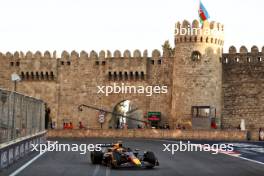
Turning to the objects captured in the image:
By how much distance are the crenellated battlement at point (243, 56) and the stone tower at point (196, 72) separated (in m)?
0.80

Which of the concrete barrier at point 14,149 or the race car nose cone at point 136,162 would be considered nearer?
the concrete barrier at point 14,149

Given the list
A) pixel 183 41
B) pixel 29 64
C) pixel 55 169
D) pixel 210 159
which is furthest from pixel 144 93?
pixel 55 169

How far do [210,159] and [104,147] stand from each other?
4.61 m

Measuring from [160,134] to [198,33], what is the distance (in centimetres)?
923

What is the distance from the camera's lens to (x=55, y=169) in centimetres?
1820

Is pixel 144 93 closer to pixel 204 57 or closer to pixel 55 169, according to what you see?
pixel 204 57

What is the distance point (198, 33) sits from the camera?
164ft
